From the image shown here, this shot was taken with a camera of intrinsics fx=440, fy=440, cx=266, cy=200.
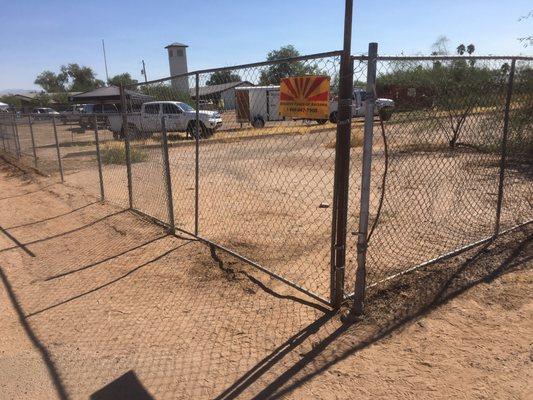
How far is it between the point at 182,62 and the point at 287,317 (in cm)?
4873

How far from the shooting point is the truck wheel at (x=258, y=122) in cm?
429

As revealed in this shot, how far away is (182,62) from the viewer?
48594mm

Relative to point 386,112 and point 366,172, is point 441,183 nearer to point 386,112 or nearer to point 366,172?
point 386,112

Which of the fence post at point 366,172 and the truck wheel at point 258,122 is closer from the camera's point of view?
the fence post at point 366,172

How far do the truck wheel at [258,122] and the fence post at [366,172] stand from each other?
1398 mm

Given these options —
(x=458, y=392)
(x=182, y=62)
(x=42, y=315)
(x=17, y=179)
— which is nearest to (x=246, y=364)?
(x=458, y=392)

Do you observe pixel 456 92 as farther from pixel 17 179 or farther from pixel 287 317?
pixel 17 179

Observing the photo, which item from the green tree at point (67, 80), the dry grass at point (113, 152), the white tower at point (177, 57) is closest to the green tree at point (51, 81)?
the green tree at point (67, 80)

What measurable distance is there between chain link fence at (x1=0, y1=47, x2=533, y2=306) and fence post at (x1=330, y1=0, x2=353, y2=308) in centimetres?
4

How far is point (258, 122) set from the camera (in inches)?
178

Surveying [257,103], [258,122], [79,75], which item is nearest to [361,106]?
[257,103]

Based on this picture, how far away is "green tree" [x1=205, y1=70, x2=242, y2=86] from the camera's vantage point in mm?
4355

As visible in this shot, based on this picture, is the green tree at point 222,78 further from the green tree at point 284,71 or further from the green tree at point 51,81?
the green tree at point 51,81

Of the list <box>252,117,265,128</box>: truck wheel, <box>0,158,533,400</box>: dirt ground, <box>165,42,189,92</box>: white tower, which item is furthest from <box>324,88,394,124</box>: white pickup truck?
<box>165,42,189,92</box>: white tower
